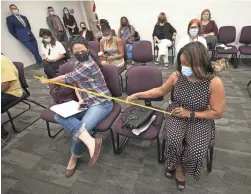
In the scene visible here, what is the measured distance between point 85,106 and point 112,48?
1626 mm

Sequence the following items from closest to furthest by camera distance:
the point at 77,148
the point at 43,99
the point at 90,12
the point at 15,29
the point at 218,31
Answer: the point at 77,148 < the point at 43,99 < the point at 218,31 < the point at 15,29 < the point at 90,12

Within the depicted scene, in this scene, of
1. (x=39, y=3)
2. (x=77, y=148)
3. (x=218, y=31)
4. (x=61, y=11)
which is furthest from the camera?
(x=61, y=11)

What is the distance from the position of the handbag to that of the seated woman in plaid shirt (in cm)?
28

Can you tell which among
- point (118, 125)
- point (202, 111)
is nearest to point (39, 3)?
point (118, 125)

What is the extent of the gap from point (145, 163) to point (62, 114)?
1.02 meters

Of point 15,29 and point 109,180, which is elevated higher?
point 15,29

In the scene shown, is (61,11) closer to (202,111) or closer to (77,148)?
(77,148)

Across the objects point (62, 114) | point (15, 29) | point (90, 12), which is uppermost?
point (90, 12)

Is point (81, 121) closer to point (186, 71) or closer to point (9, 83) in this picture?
point (186, 71)

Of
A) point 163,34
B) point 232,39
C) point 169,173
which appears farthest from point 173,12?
point 169,173

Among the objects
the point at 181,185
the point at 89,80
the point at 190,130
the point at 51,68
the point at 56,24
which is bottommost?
the point at 181,185

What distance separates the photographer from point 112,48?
10.7ft

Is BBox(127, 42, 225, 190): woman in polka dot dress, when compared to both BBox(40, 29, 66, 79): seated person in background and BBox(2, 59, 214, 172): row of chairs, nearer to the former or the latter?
BBox(2, 59, 214, 172): row of chairs

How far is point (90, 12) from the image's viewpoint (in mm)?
7062
